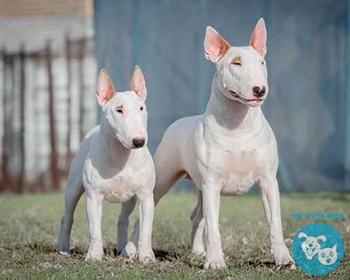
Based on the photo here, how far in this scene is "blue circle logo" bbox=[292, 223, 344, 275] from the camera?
18.7 feet

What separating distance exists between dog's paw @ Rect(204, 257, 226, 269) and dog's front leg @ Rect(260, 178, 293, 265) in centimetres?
36

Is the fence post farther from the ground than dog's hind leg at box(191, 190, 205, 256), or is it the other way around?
dog's hind leg at box(191, 190, 205, 256)

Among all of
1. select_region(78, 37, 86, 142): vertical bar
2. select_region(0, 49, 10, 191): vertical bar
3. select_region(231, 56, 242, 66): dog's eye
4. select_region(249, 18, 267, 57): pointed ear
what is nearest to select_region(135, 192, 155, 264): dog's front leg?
select_region(231, 56, 242, 66): dog's eye

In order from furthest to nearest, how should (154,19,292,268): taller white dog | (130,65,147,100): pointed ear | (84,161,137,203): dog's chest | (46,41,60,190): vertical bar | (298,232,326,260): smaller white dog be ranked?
(46,41,60,190): vertical bar < (130,65,147,100): pointed ear < (84,161,137,203): dog's chest < (154,19,292,268): taller white dog < (298,232,326,260): smaller white dog

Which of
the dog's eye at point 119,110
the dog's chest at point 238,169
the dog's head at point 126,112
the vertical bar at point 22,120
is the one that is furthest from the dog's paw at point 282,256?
the vertical bar at point 22,120

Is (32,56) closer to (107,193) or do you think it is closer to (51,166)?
(51,166)

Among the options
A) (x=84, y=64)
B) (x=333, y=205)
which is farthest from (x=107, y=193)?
(x=84, y=64)

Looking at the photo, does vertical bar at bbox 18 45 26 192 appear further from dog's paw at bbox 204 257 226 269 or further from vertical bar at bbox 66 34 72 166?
dog's paw at bbox 204 257 226 269

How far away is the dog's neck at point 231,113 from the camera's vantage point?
237 inches

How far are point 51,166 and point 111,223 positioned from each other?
6.30 meters

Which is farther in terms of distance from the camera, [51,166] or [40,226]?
[51,166]

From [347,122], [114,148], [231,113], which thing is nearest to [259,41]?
[231,113]

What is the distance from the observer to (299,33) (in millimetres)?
12133

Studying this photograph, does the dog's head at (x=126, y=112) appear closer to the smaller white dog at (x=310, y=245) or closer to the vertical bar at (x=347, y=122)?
the smaller white dog at (x=310, y=245)
